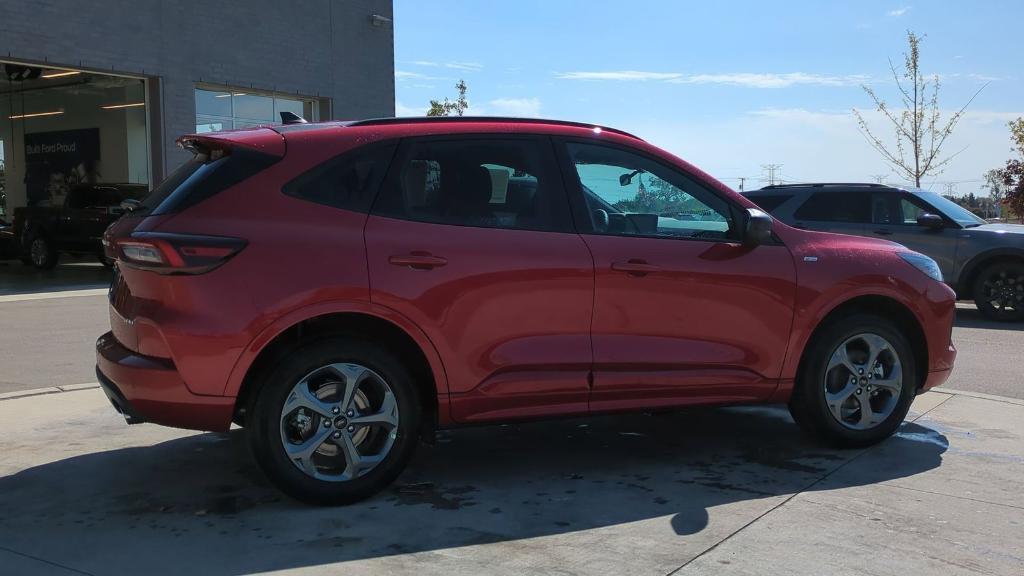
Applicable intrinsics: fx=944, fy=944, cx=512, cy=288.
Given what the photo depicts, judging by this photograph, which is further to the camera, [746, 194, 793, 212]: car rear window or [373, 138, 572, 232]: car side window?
[746, 194, 793, 212]: car rear window

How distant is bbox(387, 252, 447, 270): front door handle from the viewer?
4.39 m

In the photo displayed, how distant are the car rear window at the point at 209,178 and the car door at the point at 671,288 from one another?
1583 mm

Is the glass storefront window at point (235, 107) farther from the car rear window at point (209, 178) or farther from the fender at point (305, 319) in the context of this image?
the fender at point (305, 319)

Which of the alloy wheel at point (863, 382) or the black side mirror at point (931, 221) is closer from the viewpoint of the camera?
the alloy wheel at point (863, 382)

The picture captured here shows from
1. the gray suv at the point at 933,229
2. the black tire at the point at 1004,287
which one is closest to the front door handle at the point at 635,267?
the gray suv at the point at 933,229

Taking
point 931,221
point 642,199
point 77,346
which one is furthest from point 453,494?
point 931,221

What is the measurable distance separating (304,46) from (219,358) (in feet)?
64.7

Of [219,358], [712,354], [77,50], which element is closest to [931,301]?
[712,354]

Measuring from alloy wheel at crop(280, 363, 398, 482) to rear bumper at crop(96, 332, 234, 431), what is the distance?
0.30 metres

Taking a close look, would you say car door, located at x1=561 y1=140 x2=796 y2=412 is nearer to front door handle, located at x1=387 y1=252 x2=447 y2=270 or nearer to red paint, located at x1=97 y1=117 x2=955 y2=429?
red paint, located at x1=97 y1=117 x2=955 y2=429

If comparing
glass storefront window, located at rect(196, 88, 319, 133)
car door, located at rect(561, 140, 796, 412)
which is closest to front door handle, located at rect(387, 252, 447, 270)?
car door, located at rect(561, 140, 796, 412)

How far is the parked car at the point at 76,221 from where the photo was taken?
1969cm

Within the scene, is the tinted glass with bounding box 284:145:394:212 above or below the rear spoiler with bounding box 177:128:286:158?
below

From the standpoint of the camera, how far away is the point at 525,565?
371 cm
